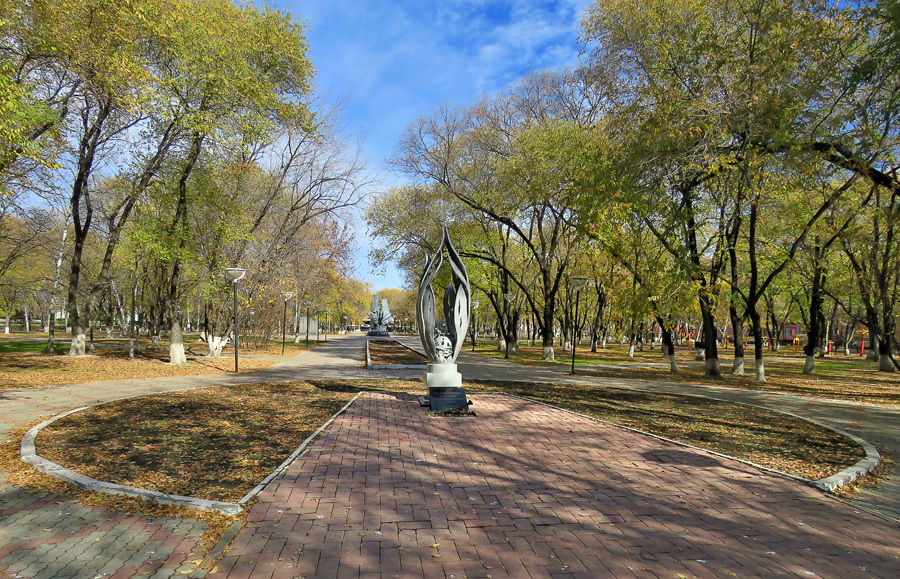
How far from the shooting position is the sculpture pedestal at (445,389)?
8.94 meters

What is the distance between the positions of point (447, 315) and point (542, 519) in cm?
635

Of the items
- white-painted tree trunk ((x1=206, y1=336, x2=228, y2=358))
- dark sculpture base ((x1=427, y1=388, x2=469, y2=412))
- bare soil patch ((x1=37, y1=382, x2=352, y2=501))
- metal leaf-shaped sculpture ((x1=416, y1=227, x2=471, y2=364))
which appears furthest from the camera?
white-painted tree trunk ((x1=206, y1=336, x2=228, y2=358))

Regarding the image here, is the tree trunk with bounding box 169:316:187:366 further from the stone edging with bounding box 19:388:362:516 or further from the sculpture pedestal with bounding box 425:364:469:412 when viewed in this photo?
the sculpture pedestal with bounding box 425:364:469:412

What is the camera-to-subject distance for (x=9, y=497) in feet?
14.5

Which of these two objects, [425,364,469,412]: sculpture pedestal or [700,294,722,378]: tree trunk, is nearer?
[425,364,469,412]: sculpture pedestal

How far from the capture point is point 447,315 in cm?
1027

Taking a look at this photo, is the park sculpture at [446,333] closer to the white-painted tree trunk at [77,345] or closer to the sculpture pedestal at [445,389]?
the sculpture pedestal at [445,389]

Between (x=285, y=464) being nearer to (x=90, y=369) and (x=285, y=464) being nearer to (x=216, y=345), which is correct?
(x=90, y=369)

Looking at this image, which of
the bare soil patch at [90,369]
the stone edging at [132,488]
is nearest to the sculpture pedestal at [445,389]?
the stone edging at [132,488]

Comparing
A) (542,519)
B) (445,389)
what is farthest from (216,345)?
(542,519)

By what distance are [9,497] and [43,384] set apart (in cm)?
903


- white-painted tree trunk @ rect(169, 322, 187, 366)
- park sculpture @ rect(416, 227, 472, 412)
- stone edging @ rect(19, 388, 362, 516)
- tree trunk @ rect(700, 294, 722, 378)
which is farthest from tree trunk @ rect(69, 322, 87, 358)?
tree trunk @ rect(700, 294, 722, 378)

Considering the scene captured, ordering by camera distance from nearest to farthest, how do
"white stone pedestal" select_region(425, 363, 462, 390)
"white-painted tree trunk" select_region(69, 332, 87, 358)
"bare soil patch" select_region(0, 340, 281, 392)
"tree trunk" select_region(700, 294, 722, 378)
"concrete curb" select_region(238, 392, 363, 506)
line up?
"concrete curb" select_region(238, 392, 363, 506)
"white stone pedestal" select_region(425, 363, 462, 390)
"bare soil patch" select_region(0, 340, 281, 392)
"white-painted tree trunk" select_region(69, 332, 87, 358)
"tree trunk" select_region(700, 294, 722, 378)

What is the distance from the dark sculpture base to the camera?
8906mm
